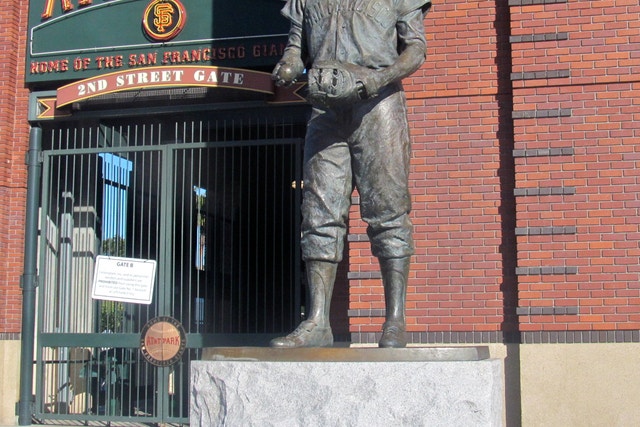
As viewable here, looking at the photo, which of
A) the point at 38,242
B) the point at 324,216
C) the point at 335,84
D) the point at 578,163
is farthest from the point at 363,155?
the point at 38,242

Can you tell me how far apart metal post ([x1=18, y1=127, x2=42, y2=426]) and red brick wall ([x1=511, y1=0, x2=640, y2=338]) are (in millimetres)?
5339

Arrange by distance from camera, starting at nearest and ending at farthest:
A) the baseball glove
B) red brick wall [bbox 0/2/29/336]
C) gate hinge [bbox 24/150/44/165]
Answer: the baseball glove → red brick wall [bbox 0/2/29/336] → gate hinge [bbox 24/150/44/165]

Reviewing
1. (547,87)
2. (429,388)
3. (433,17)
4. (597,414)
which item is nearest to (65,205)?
(433,17)

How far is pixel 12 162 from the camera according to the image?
10.6m

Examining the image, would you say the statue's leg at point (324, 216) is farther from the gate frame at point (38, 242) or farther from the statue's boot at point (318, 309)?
the gate frame at point (38, 242)

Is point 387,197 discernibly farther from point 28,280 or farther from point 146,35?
point 28,280

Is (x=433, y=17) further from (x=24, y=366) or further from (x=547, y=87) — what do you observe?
(x=24, y=366)

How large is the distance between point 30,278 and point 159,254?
1.47 metres

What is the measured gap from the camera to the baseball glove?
15.6 feet

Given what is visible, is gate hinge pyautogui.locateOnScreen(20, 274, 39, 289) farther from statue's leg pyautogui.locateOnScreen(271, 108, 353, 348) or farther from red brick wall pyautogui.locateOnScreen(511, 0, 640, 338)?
statue's leg pyautogui.locateOnScreen(271, 108, 353, 348)

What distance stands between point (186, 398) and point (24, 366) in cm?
179

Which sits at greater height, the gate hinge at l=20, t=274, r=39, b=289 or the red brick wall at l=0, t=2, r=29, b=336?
the red brick wall at l=0, t=2, r=29, b=336

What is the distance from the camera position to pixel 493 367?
463 cm

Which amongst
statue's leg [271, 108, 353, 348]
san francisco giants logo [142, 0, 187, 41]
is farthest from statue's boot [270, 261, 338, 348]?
san francisco giants logo [142, 0, 187, 41]
